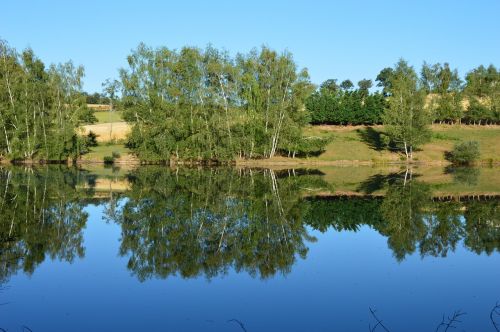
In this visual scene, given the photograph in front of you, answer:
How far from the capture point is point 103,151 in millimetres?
70438

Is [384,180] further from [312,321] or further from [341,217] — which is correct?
[312,321]

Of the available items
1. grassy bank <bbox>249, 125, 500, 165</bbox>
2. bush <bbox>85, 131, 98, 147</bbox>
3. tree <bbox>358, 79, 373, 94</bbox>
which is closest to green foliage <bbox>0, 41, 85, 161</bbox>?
bush <bbox>85, 131, 98, 147</bbox>

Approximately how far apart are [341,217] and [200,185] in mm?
15351

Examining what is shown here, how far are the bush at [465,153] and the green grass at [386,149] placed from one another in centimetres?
157

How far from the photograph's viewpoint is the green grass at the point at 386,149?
6587 cm

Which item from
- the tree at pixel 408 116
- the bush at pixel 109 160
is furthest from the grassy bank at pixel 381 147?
the bush at pixel 109 160

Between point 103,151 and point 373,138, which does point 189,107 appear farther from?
point 373,138

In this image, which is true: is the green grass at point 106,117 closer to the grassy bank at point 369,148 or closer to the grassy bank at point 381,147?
the grassy bank at point 369,148

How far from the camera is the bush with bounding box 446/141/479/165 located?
62875mm

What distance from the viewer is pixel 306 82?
61.7 m

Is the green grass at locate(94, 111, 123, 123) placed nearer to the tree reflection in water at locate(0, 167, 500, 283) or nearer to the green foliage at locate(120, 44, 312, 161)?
the green foliage at locate(120, 44, 312, 161)

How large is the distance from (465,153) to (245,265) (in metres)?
54.4

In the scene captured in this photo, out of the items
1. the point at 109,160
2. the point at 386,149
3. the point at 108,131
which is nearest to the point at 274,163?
the point at 386,149

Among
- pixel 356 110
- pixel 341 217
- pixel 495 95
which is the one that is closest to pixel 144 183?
pixel 341 217
